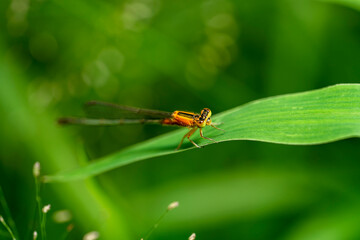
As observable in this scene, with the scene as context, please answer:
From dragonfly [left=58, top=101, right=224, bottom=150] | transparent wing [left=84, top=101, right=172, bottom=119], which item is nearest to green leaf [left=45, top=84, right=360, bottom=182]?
dragonfly [left=58, top=101, right=224, bottom=150]

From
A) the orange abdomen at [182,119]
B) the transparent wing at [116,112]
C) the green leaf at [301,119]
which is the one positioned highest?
the transparent wing at [116,112]

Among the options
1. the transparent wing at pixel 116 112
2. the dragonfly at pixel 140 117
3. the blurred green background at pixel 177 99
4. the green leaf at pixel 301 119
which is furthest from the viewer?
the blurred green background at pixel 177 99

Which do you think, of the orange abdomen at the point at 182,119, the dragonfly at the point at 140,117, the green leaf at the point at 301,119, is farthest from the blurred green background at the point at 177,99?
the green leaf at the point at 301,119

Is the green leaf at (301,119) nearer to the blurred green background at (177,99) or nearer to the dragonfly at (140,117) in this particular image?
the dragonfly at (140,117)

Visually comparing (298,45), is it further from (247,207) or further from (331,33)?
(247,207)

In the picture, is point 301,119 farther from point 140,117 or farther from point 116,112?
point 116,112

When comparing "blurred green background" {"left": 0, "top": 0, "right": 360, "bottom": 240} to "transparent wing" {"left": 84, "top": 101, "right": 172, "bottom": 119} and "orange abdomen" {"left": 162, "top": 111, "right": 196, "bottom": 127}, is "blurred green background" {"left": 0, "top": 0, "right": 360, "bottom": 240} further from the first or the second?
"orange abdomen" {"left": 162, "top": 111, "right": 196, "bottom": 127}

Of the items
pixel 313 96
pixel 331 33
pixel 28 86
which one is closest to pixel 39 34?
pixel 28 86
